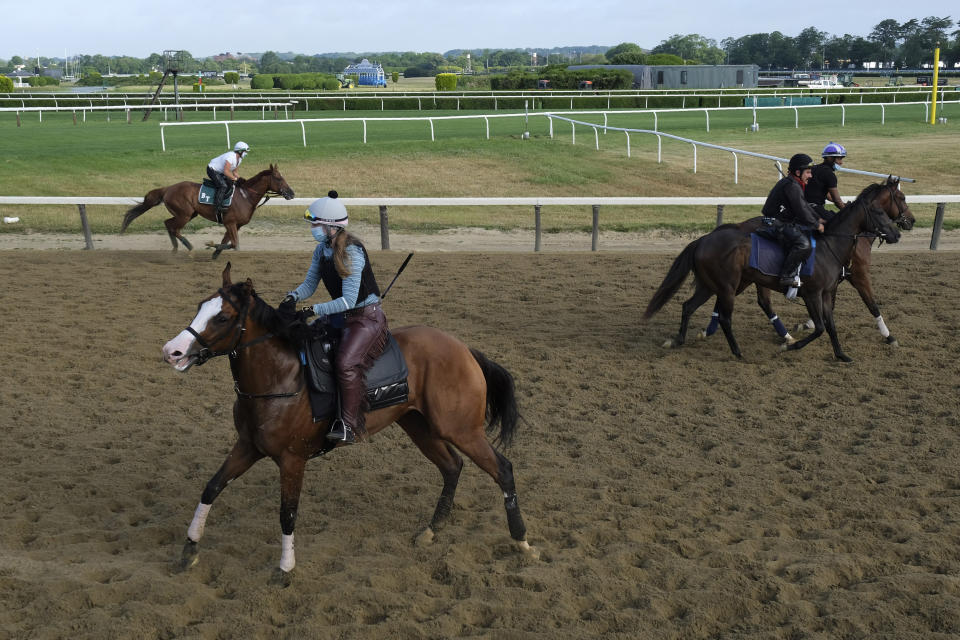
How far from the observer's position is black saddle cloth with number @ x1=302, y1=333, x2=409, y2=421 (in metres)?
4.82

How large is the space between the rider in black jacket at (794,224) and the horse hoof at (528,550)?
4644 millimetres

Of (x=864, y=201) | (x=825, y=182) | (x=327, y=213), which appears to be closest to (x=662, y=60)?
(x=825, y=182)

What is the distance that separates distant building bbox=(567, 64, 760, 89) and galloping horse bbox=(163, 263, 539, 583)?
6080 cm

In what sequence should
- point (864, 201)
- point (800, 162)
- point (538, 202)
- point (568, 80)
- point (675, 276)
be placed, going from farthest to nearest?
point (568, 80) < point (538, 202) < point (675, 276) < point (864, 201) < point (800, 162)

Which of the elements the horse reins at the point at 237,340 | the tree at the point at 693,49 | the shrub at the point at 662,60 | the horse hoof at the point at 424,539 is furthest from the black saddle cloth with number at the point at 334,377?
the tree at the point at 693,49

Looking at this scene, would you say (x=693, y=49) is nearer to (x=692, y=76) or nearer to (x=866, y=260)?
(x=692, y=76)

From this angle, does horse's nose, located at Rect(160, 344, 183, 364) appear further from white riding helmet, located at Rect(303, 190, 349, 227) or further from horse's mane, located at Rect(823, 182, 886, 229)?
horse's mane, located at Rect(823, 182, 886, 229)

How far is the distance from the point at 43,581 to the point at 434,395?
2287mm

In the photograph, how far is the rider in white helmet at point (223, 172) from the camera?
12.6 meters

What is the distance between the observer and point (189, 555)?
486 cm

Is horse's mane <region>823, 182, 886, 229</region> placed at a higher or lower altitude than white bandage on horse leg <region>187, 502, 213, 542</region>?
higher

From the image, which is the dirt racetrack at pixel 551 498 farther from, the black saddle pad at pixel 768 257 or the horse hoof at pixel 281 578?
the black saddle pad at pixel 768 257

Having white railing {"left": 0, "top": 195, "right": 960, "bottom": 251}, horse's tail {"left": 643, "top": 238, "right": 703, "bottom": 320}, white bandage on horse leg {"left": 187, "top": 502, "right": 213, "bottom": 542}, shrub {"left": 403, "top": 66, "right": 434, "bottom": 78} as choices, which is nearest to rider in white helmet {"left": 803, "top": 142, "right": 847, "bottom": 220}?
horse's tail {"left": 643, "top": 238, "right": 703, "bottom": 320}

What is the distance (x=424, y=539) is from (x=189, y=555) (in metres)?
1.32
